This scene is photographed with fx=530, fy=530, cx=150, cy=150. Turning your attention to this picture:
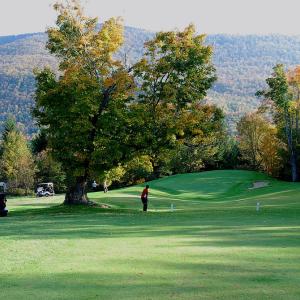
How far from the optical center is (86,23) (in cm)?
3594

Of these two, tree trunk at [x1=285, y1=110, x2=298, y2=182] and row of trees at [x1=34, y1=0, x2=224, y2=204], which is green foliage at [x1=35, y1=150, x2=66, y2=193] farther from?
row of trees at [x1=34, y1=0, x2=224, y2=204]

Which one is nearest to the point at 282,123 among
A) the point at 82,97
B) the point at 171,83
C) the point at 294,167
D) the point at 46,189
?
the point at 294,167

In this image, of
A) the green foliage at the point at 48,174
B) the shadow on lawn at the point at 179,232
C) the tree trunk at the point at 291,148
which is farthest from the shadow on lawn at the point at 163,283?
the green foliage at the point at 48,174

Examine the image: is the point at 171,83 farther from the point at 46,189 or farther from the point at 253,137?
the point at 46,189

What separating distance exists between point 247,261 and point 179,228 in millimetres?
8657

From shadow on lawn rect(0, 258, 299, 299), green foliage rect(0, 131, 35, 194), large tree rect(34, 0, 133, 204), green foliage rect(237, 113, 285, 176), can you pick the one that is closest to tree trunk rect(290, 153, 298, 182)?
green foliage rect(237, 113, 285, 176)

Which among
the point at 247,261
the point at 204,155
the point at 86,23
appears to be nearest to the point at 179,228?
the point at 247,261

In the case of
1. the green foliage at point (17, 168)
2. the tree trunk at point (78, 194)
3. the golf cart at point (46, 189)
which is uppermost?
the green foliage at point (17, 168)

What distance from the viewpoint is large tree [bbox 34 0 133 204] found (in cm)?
3294

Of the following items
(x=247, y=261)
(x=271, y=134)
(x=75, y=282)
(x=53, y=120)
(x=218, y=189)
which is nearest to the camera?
(x=75, y=282)

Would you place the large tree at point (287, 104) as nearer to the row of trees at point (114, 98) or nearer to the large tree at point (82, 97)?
the row of trees at point (114, 98)

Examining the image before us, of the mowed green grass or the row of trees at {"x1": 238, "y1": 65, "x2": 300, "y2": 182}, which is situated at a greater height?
the row of trees at {"x1": 238, "y1": 65, "x2": 300, "y2": 182}

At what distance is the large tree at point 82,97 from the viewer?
→ 3294 centimetres

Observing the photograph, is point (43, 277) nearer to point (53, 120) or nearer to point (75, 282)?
point (75, 282)
